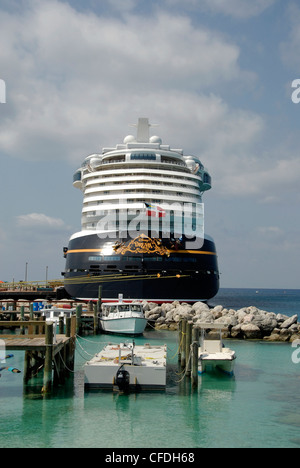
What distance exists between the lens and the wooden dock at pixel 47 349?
15914 mm

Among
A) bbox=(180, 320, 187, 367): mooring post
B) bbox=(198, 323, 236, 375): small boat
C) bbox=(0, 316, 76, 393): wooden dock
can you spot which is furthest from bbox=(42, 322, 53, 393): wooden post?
bbox=(180, 320, 187, 367): mooring post

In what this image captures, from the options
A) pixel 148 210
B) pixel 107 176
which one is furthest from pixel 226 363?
pixel 107 176

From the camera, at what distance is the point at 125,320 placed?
3048 centimetres

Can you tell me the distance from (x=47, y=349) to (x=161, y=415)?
452 cm

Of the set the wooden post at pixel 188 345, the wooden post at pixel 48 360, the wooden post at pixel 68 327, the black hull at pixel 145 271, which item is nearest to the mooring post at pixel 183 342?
the wooden post at pixel 188 345

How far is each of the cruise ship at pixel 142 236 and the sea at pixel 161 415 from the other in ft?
60.0

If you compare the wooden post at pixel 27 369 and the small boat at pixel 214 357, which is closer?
the wooden post at pixel 27 369

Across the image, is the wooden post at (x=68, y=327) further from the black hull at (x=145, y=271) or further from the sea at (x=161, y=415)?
the black hull at (x=145, y=271)

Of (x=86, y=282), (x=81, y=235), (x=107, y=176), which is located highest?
(x=107, y=176)

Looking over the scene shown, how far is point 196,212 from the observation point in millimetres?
42625

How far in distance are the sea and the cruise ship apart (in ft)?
60.0

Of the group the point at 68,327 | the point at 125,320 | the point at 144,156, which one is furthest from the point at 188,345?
the point at 144,156
